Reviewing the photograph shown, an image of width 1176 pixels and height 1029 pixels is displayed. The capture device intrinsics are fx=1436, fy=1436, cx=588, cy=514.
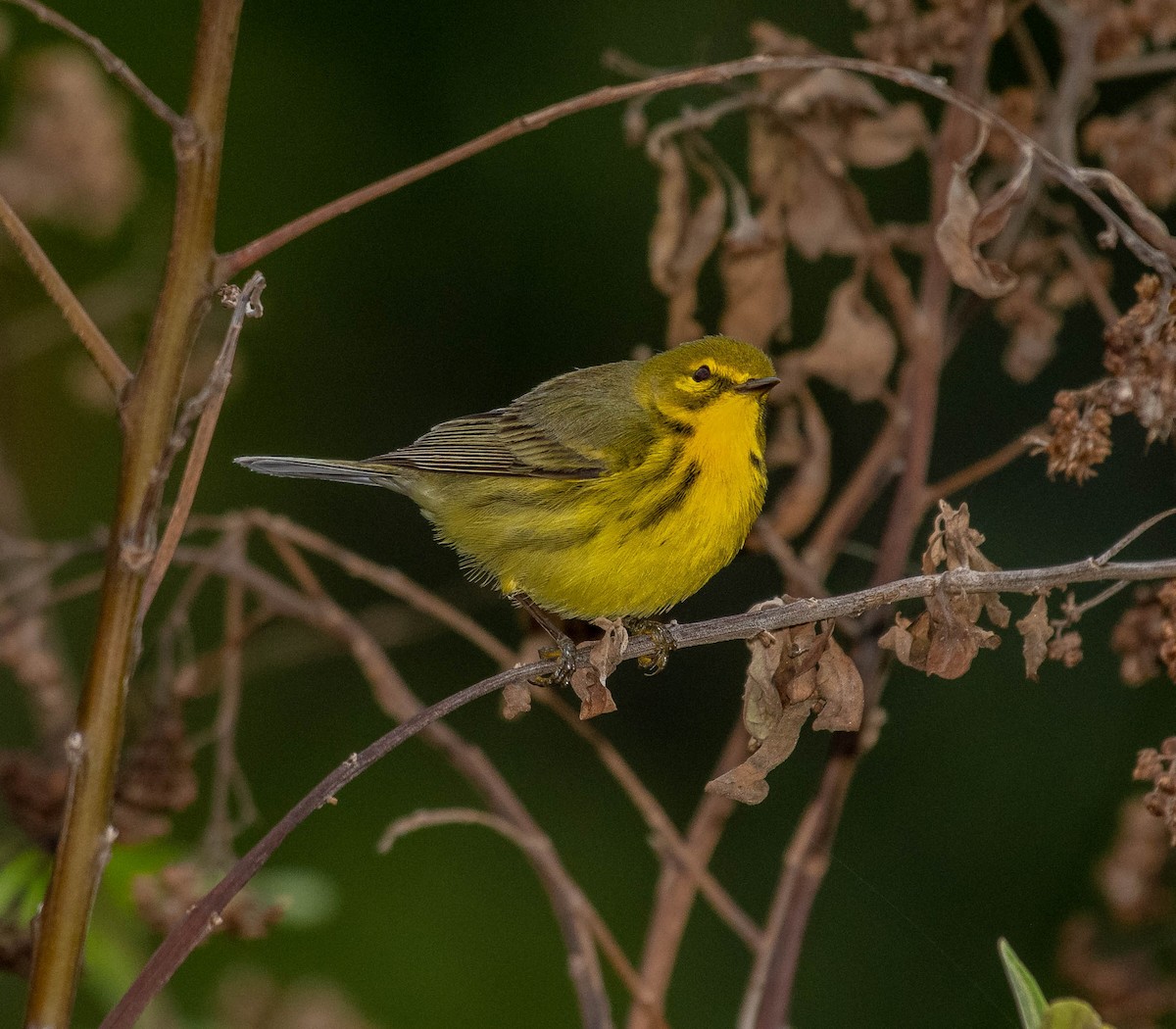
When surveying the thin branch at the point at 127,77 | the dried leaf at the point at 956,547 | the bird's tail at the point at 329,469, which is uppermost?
the thin branch at the point at 127,77

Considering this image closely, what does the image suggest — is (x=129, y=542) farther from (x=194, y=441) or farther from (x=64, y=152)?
(x=64, y=152)

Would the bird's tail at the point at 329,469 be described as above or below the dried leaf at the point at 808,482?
above

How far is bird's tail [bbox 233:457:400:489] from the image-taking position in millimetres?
2709

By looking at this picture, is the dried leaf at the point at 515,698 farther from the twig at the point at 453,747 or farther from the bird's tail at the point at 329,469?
the bird's tail at the point at 329,469

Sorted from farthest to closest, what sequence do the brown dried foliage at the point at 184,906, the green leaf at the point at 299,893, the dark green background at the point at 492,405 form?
the dark green background at the point at 492,405 < the green leaf at the point at 299,893 < the brown dried foliage at the point at 184,906

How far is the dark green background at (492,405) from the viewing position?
14.0 ft

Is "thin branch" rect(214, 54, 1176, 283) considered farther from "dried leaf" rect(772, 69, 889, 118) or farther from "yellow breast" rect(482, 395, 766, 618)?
"yellow breast" rect(482, 395, 766, 618)

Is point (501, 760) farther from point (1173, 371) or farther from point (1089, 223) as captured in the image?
point (1173, 371)

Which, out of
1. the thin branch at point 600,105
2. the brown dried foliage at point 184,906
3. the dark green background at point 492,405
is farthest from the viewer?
the dark green background at point 492,405

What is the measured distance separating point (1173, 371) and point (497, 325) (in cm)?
334

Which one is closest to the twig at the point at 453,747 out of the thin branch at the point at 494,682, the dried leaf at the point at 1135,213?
the thin branch at the point at 494,682

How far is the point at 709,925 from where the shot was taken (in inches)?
180

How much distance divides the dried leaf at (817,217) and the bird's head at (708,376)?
21cm

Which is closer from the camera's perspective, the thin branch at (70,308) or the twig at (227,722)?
the thin branch at (70,308)
